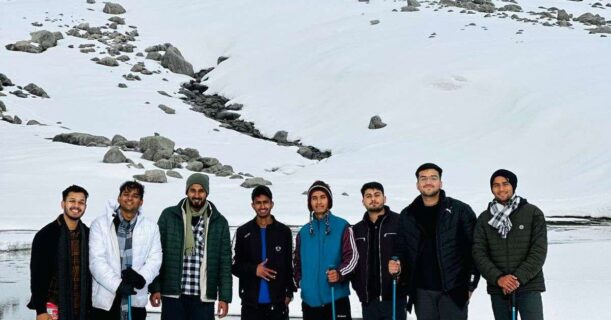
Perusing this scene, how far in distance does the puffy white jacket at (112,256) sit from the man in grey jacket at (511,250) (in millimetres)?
2509

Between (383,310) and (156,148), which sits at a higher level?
(156,148)

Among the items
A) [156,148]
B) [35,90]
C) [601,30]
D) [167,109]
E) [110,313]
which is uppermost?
[601,30]

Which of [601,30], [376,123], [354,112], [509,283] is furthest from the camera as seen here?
[601,30]

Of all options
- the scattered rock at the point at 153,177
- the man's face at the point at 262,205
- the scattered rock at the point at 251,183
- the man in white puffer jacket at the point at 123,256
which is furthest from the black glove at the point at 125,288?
the scattered rock at the point at 251,183

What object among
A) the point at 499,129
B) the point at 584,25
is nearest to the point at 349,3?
the point at 584,25

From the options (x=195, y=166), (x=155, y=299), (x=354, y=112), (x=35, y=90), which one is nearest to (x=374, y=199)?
(x=155, y=299)

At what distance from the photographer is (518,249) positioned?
559cm

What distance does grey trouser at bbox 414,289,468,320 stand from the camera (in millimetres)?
5766

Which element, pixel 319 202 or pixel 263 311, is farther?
pixel 263 311

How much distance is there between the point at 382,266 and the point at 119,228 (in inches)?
83.9

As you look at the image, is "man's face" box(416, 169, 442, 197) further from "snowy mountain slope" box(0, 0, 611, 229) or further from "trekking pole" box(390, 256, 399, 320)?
"snowy mountain slope" box(0, 0, 611, 229)

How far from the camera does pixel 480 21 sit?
1911 inches

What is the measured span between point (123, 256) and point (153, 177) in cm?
1863

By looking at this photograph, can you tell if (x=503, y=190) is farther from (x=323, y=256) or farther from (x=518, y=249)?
(x=323, y=256)
